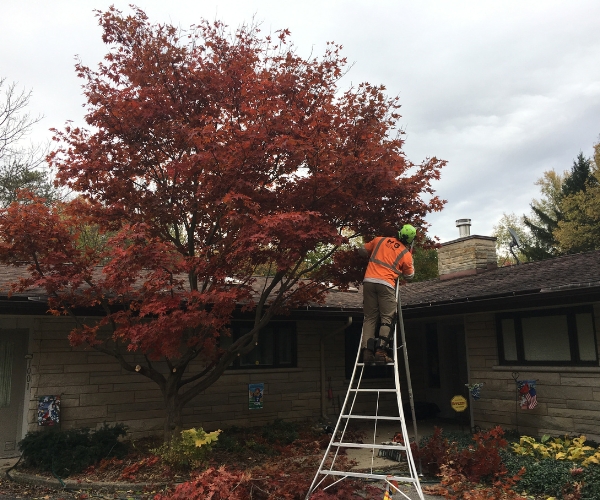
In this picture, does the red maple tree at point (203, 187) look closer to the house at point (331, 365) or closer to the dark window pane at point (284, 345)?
the house at point (331, 365)

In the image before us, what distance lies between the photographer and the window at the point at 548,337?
879cm

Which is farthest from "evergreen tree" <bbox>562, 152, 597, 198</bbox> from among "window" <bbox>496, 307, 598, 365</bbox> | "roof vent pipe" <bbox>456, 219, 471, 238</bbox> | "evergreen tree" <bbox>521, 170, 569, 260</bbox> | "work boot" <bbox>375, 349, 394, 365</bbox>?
"work boot" <bbox>375, 349, 394, 365</bbox>

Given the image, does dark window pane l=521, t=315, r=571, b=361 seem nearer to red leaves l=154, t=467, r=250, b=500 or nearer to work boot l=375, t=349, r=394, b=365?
work boot l=375, t=349, r=394, b=365

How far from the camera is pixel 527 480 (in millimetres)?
6664

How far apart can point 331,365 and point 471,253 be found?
4818 mm

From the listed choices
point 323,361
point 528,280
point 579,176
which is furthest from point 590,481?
point 579,176

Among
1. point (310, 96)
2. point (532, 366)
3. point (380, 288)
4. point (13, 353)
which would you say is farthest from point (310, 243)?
point (13, 353)

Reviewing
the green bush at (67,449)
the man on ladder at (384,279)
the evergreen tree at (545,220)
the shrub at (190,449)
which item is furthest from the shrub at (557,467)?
the evergreen tree at (545,220)

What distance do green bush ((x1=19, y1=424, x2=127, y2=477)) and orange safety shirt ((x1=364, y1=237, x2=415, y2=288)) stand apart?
16.4ft

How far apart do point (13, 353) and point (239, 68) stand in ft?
21.2

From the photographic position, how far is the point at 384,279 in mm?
6426

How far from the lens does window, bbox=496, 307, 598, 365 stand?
879 cm

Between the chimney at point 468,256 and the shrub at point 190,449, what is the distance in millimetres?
8581

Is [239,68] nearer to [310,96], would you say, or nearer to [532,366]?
[310,96]
